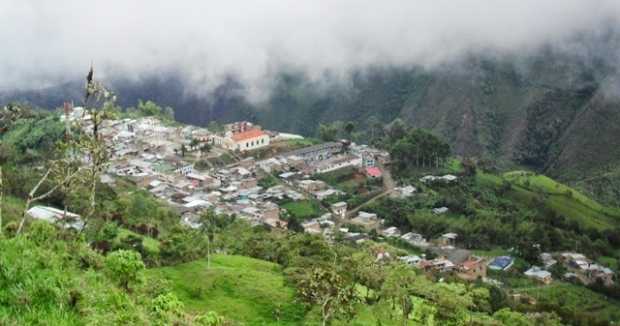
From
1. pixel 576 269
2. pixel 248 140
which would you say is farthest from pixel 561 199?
pixel 248 140

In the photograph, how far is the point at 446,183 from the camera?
6931 centimetres

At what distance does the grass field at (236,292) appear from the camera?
24.2 meters

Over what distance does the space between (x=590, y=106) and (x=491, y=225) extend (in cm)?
7151

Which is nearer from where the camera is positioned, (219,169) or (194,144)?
(219,169)

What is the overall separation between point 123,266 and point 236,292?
40.4ft

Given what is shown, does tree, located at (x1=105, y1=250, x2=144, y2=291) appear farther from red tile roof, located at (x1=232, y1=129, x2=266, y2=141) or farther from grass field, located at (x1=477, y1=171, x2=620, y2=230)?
grass field, located at (x1=477, y1=171, x2=620, y2=230)

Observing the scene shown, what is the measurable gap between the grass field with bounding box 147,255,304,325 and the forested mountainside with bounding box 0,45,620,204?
6667cm

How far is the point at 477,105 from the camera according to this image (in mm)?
127812

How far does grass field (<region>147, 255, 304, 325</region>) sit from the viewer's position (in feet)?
79.3

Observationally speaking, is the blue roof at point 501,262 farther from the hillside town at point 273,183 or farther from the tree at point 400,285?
the tree at point 400,285

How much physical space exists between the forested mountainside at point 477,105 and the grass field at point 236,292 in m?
66.7

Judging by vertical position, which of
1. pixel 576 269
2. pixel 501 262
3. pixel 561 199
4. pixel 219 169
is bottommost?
pixel 576 269

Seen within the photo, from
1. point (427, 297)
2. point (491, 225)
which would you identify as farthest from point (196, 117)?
point (427, 297)

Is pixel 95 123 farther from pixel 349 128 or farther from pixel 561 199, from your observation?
pixel 349 128
